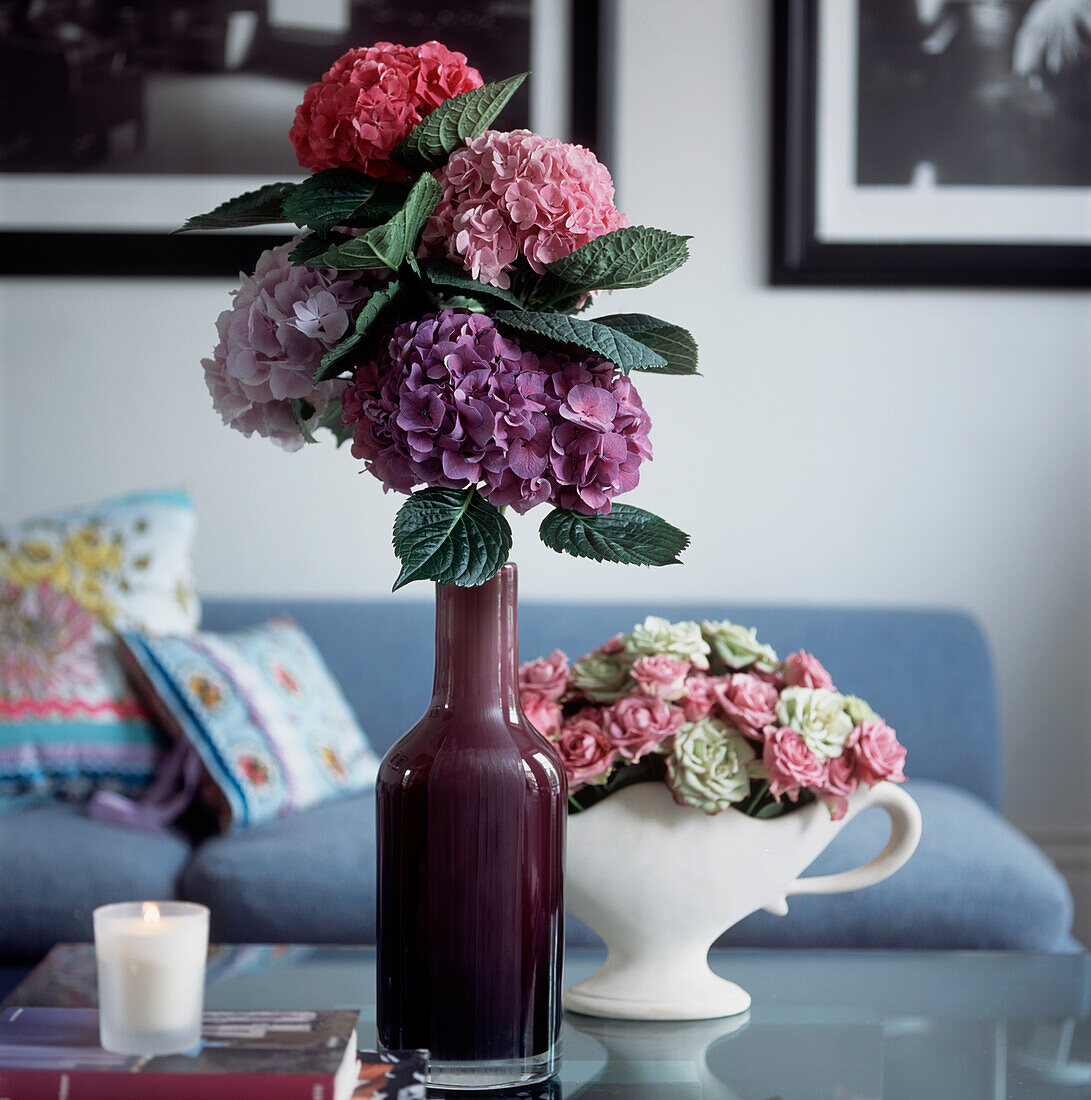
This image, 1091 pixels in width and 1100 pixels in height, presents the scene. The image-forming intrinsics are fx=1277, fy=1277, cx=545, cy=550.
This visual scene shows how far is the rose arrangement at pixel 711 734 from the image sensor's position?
36.3 inches

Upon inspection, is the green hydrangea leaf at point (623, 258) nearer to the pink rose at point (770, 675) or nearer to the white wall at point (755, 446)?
the pink rose at point (770, 675)

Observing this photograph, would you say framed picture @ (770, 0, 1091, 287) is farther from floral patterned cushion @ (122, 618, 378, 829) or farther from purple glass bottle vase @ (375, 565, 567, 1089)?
purple glass bottle vase @ (375, 565, 567, 1089)

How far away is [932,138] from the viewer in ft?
7.91

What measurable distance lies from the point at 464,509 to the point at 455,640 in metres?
0.10

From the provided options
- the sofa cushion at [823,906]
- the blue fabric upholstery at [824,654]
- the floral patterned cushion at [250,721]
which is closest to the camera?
the sofa cushion at [823,906]

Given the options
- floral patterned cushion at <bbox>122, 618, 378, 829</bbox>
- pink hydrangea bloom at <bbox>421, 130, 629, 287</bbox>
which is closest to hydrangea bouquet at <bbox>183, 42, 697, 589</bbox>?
pink hydrangea bloom at <bbox>421, 130, 629, 287</bbox>

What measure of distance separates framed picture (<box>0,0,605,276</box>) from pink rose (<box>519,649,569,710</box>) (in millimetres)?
1627

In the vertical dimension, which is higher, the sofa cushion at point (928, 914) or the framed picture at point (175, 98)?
the framed picture at point (175, 98)

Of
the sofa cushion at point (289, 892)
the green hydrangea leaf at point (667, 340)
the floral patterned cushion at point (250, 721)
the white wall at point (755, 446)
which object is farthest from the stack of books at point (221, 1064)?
the white wall at point (755, 446)

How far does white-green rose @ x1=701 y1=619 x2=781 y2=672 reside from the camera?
1.01m

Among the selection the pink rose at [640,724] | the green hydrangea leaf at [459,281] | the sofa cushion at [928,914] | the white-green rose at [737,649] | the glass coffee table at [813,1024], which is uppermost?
the green hydrangea leaf at [459,281]

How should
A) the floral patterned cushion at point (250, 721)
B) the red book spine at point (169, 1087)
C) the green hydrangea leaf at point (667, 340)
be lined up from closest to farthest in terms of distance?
the red book spine at point (169, 1087)
the green hydrangea leaf at point (667, 340)
the floral patterned cushion at point (250, 721)

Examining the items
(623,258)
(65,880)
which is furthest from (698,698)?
(65,880)

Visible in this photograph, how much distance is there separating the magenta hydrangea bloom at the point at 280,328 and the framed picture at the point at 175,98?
170 cm
